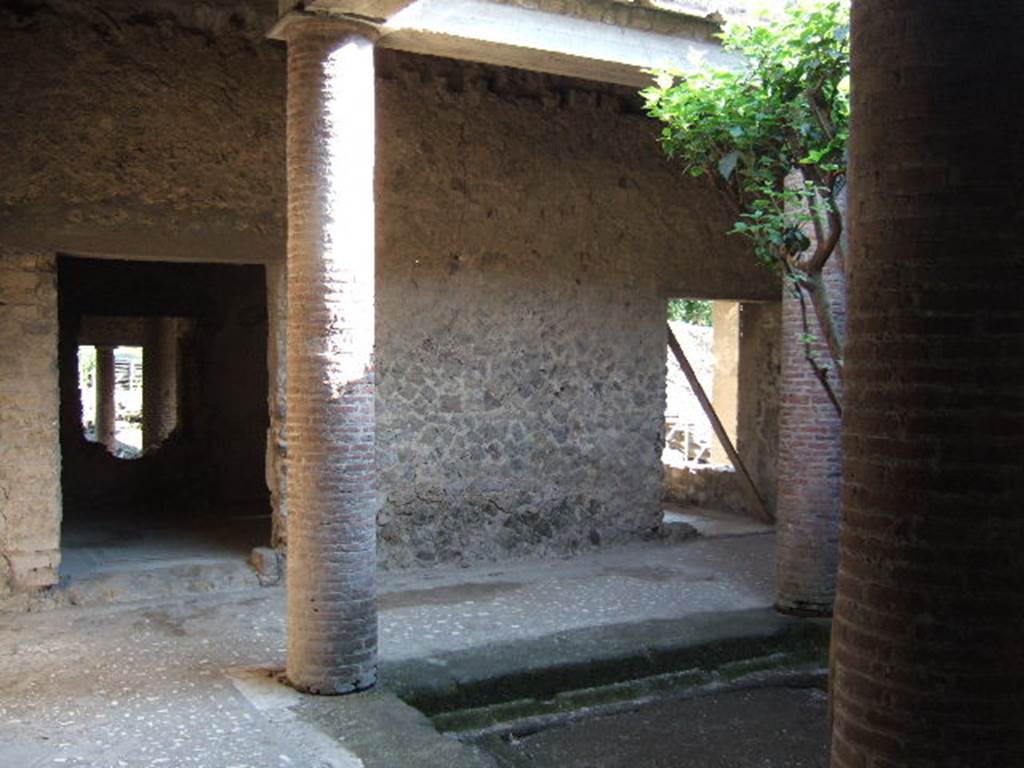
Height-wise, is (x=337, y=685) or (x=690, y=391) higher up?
(x=690, y=391)

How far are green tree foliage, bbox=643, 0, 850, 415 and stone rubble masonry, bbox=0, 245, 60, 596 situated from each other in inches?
171

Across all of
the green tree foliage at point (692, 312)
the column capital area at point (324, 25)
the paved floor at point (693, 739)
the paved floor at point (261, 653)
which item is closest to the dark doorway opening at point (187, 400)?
the paved floor at point (261, 653)

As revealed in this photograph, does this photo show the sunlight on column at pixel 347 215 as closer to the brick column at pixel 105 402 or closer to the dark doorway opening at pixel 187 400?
the dark doorway opening at pixel 187 400

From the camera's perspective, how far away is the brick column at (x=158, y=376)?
47.1 ft

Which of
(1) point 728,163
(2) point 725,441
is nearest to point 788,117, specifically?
(1) point 728,163

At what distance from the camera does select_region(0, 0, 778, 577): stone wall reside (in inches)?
272

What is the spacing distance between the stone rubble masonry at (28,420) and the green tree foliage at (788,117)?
4351mm

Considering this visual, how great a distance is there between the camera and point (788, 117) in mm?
4996

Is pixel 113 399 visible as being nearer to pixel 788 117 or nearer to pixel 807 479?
pixel 807 479

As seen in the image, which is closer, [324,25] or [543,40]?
[324,25]

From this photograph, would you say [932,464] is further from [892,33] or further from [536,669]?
[536,669]

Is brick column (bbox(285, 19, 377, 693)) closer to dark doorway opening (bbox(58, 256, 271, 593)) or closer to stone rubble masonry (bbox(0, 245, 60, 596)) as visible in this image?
stone rubble masonry (bbox(0, 245, 60, 596))

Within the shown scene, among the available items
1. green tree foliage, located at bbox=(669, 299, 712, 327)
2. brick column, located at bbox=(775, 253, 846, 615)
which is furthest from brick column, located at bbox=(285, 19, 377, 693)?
green tree foliage, located at bbox=(669, 299, 712, 327)

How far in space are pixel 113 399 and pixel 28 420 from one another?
1125 centimetres
